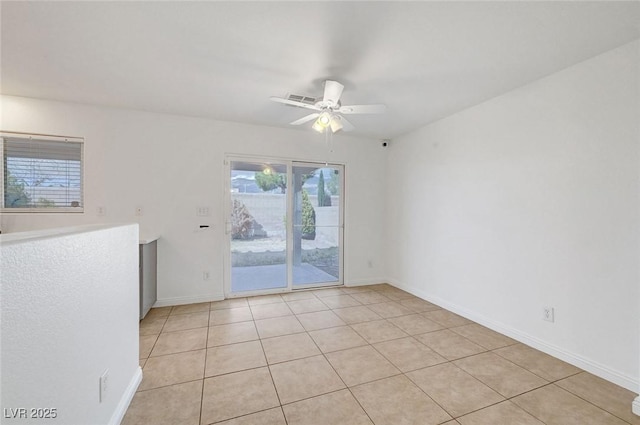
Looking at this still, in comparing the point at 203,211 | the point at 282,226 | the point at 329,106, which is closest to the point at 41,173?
the point at 203,211

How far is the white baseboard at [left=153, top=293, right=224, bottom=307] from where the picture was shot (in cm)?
362

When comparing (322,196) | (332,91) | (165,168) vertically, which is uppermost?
(332,91)

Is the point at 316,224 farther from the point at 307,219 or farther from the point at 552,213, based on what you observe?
the point at 552,213

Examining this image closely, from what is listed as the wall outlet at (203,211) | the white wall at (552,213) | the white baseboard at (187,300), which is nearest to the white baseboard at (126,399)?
the white baseboard at (187,300)

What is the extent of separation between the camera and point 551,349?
2.46 m

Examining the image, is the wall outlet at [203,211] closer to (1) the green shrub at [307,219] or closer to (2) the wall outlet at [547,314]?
(1) the green shrub at [307,219]

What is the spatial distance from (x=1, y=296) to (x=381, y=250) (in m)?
4.63

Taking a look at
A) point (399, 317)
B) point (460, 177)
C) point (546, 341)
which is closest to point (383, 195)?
point (460, 177)

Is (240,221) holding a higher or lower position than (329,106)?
lower

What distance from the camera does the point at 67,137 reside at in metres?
3.25

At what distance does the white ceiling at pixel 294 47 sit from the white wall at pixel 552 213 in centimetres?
34

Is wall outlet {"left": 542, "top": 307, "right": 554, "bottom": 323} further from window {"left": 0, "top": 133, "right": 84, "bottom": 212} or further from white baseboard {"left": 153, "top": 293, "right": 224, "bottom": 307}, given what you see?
window {"left": 0, "top": 133, "right": 84, "bottom": 212}

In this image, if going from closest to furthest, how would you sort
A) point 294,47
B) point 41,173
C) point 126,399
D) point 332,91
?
1. point 126,399
2. point 294,47
3. point 332,91
4. point 41,173

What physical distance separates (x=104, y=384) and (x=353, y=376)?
161 cm
